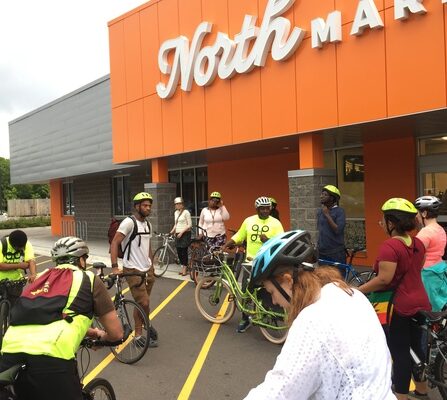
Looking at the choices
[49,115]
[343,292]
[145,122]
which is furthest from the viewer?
[49,115]

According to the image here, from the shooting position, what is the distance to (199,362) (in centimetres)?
525

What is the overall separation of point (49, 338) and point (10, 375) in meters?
0.25

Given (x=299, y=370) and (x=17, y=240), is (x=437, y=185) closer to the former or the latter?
(x=17, y=240)

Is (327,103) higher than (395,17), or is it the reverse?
(395,17)

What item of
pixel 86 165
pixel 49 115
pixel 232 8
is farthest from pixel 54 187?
pixel 232 8

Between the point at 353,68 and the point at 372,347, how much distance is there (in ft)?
22.0

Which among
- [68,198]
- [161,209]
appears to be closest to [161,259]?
[161,209]

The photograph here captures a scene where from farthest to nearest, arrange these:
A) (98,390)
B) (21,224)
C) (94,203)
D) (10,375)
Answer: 1. (21,224)
2. (94,203)
3. (98,390)
4. (10,375)

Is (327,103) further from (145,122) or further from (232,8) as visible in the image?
(145,122)

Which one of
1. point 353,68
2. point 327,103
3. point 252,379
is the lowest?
point 252,379

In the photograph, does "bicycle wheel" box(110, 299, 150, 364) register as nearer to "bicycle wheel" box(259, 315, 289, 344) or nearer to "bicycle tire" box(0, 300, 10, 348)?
"bicycle tire" box(0, 300, 10, 348)

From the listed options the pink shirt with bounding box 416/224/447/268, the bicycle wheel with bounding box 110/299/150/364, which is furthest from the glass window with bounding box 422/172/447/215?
the bicycle wheel with bounding box 110/299/150/364

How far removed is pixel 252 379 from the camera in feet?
15.5

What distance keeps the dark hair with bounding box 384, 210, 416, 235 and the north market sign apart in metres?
4.14
